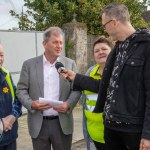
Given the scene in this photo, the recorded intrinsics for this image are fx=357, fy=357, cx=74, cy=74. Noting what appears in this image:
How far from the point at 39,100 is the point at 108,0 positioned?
28.4ft

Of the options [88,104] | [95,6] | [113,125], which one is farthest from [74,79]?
[95,6]

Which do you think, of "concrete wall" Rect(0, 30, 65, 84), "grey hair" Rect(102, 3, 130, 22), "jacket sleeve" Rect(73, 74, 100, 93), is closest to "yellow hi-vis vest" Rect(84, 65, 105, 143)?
"jacket sleeve" Rect(73, 74, 100, 93)

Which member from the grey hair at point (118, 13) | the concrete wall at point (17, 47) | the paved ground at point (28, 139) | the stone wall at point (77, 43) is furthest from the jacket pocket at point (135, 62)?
the stone wall at point (77, 43)

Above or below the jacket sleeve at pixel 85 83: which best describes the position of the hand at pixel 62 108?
below

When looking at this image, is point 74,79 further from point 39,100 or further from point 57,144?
point 57,144

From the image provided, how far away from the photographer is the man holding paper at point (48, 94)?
13.3ft

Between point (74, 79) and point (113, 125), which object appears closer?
point (113, 125)

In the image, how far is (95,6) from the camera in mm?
11336

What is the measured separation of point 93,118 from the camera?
12.8 ft

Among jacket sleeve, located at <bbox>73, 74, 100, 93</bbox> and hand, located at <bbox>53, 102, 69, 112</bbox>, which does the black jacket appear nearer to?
jacket sleeve, located at <bbox>73, 74, 100, 93</bbox>

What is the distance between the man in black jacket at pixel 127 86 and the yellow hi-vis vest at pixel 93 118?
26.6 inches

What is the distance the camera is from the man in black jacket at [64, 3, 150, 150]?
2836mm

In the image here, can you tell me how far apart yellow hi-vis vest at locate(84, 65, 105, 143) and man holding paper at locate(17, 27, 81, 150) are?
22cm

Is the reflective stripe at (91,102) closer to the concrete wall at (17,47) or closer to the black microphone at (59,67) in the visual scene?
the black microphone at (59,67)
